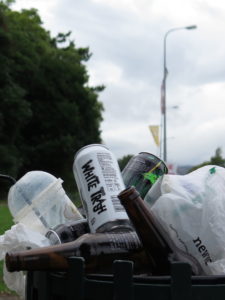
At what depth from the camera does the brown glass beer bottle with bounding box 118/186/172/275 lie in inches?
65.6

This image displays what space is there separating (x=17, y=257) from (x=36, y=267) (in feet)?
0.21

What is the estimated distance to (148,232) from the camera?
1679 mm

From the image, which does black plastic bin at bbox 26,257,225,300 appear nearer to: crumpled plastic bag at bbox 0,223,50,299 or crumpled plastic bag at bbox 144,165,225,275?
crumpled plastic bag at bbox 144,165,225,275

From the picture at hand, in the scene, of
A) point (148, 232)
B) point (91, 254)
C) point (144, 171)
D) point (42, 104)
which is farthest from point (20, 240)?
point (42, 104)

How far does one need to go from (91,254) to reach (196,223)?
0.33m

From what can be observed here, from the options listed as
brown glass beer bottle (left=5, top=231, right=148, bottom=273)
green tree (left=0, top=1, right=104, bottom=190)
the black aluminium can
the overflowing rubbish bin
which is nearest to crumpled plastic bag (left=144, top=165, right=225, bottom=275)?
the overflowing rubbish bin

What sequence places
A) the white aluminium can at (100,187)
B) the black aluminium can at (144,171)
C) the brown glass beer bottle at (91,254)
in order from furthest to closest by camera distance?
the black aluminium can at (144,171), the white aluminium can at (100,187), the brown glass beer bottle at (91,254)

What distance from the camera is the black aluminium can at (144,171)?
85.0 inches

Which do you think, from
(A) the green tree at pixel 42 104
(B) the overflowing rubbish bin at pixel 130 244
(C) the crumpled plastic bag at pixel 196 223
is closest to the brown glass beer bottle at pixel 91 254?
(B) the overflowing rubbish bin at pixel 130 244

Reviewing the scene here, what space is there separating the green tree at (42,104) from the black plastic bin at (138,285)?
1154 inches

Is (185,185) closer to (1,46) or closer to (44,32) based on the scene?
(1,46)

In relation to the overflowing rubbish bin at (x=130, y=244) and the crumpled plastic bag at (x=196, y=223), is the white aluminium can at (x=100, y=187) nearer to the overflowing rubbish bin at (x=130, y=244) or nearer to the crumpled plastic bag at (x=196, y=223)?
the overflowing rubbish bin at (x=130, y=244)

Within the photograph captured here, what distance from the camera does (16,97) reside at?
98.7 ft

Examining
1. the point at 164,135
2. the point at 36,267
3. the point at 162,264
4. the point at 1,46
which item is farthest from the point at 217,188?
the point at 1,46
